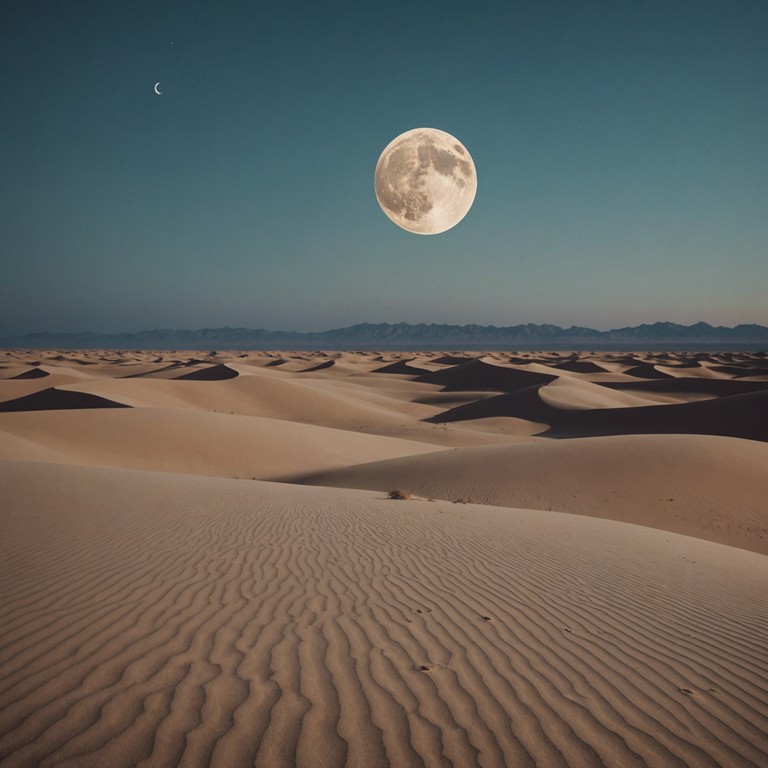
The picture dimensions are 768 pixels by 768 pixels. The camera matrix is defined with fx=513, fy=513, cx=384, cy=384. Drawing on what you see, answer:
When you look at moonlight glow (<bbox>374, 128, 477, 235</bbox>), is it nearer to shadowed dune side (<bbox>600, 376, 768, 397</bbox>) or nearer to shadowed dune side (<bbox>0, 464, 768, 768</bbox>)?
shadowed dune side (<bbox>0, 464, 768, 768</bbox>)

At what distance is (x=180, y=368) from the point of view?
5669cm

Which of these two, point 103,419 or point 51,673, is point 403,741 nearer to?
point 51,673

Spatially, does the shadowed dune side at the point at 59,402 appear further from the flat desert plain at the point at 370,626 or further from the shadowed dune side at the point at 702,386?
the shadowed dune side at the point at 702,386

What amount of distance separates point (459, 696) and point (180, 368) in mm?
58297

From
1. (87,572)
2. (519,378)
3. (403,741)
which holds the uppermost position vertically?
(403,741)

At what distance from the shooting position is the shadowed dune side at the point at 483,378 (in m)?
52.8

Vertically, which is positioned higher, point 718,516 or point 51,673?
point 51,673

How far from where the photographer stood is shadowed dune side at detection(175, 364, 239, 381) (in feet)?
154

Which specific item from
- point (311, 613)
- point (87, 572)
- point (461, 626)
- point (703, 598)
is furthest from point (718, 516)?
point (87, 572)

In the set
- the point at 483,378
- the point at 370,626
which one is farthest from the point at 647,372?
the point at 370,626

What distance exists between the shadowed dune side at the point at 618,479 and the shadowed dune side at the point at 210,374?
32182 millimetres

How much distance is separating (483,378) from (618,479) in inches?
1688

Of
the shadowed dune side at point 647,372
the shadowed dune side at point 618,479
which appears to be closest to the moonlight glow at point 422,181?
the shadowed dune side at point 618,479

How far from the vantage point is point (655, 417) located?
28.4 metres
